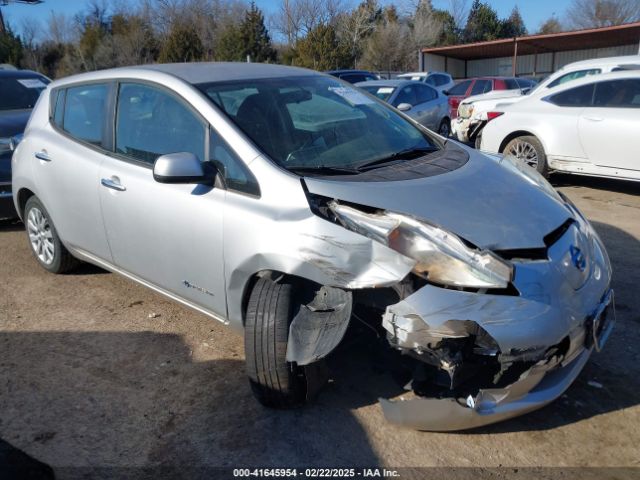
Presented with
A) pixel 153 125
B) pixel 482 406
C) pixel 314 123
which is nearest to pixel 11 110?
pixel 153 125

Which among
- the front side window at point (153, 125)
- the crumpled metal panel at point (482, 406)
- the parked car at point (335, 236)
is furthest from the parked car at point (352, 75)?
the crumpled metal panel at point (482, 406)

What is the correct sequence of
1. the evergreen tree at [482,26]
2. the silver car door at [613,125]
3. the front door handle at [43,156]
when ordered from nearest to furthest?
1. the front door handle at [43,156]
2. the silver car door at [613,125]
3. the evergreen tree at [482,26]

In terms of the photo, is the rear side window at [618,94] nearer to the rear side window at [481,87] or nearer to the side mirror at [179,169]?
the side mirror at [179,169]

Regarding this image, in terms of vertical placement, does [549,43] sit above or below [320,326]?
above

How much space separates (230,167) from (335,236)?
797 millimetres

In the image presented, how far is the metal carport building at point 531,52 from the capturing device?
1161 inches

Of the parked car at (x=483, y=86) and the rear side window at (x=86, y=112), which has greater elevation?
the rear side window at (x=86, y=112)

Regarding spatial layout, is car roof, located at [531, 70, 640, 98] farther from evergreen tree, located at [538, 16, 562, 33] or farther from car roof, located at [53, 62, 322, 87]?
evergreen tree, located at [538, 16, 562, 33]

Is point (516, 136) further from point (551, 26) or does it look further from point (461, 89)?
point (551, 26)

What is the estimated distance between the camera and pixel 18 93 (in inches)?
304

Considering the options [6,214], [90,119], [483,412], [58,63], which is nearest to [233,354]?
[483,412]

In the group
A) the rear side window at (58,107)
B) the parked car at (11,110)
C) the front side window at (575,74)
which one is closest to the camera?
the rear side window at (58,107)

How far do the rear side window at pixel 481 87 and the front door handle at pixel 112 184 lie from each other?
46.0 ft

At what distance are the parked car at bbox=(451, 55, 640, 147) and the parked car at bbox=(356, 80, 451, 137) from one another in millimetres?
576
